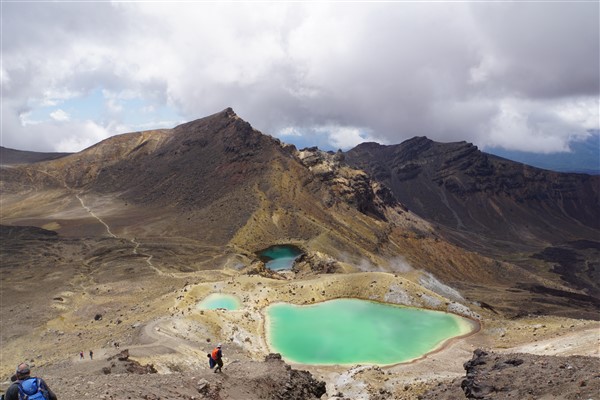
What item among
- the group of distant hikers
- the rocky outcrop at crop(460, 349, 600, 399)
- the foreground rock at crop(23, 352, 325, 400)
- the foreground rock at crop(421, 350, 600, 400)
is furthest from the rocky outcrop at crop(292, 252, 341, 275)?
the group of distant hikers

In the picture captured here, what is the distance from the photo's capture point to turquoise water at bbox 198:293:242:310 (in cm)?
5897

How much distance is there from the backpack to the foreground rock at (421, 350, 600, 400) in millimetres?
20777

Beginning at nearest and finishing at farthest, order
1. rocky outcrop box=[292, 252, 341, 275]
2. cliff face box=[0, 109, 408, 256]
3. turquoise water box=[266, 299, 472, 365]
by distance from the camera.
Result: turquoise water box=[266, 299, 472, 365] < rocky outcrop box=[292, 252, 341, 275] < cliff face box=[0, 109, 408, 256]

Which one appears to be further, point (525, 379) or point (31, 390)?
point (525, 379)

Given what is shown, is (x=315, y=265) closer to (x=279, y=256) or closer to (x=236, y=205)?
(x=279, y=256)

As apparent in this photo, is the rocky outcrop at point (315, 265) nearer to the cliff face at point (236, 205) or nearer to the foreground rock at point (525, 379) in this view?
the cliff face at point (236, 205)

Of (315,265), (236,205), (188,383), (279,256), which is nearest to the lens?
(188,383)

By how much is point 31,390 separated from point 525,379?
22.7m

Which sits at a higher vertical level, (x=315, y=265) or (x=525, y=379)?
(x=525, y=379)

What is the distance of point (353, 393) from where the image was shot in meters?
34.7

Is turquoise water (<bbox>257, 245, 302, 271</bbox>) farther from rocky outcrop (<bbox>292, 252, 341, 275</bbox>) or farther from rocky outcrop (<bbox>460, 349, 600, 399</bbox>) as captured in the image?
rocky outcrop (<bbox>460, 349, 600, 399</bbox>)

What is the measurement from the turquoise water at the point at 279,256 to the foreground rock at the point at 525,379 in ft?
264

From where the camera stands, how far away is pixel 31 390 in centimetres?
1453

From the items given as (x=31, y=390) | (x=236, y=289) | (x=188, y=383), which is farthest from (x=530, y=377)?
(x=236, y=289)
